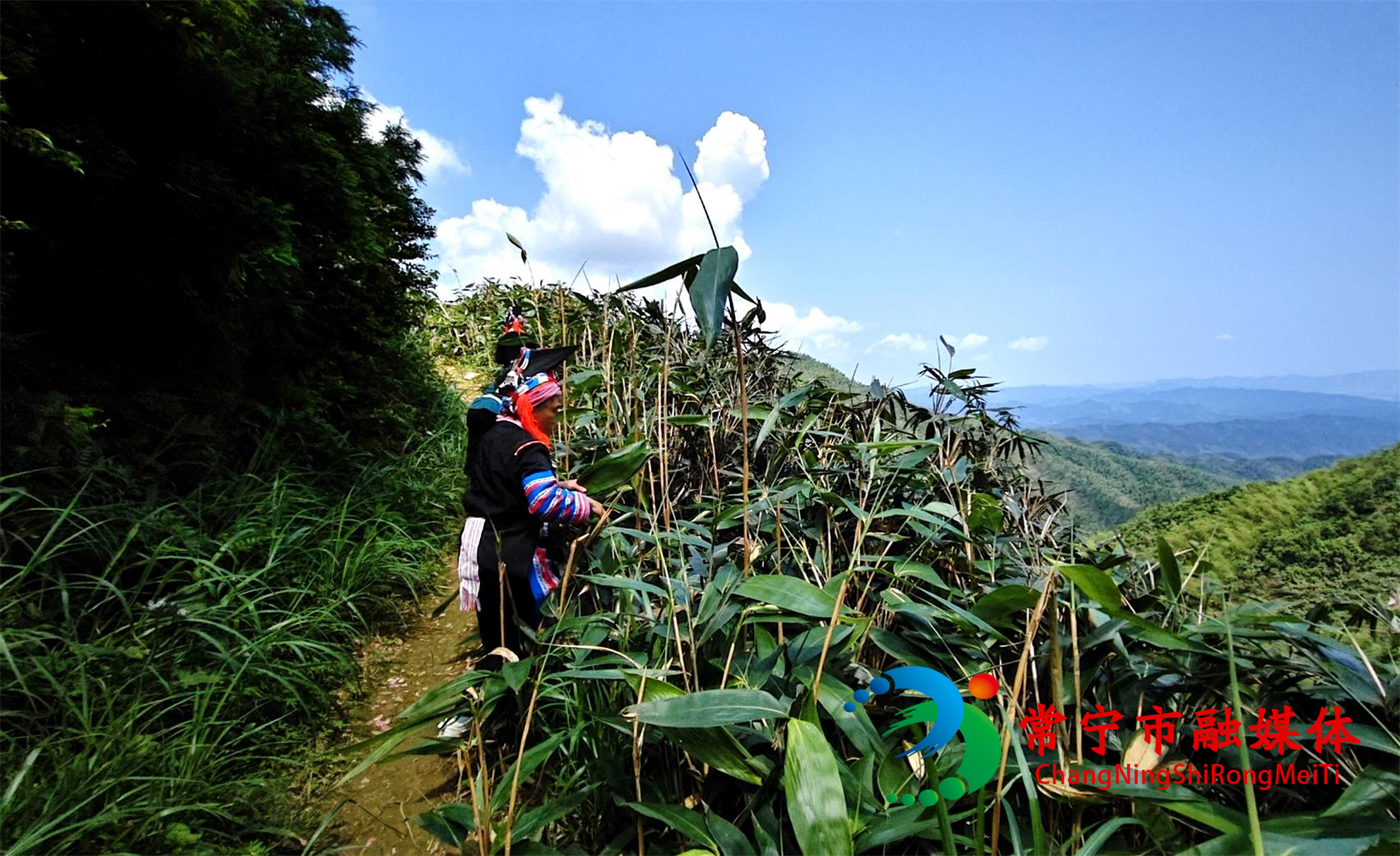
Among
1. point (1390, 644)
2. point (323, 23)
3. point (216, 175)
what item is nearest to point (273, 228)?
point (216, 175)

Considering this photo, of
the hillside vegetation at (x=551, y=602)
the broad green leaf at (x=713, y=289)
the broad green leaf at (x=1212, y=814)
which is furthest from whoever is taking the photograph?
the hillside vegetation at (x=551, y=602)

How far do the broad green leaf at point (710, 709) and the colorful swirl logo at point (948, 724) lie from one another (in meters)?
0.26

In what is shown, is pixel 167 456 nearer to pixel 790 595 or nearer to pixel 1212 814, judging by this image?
pixel 790 595

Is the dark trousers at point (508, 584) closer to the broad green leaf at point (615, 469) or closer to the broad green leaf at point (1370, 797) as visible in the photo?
the broad green leaf at point (615, 469)

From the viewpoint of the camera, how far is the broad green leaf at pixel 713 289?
27.4 inches

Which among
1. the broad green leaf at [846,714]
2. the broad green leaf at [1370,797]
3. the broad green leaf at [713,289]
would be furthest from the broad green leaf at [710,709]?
the broad green leaf at [1370,797]

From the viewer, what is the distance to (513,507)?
6.34 feet

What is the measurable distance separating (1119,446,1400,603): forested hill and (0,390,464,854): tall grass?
8.54 feet

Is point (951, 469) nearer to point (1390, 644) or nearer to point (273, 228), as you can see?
point (1390, 644)

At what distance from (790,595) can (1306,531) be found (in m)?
1.98

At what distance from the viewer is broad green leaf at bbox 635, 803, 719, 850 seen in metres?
0.99

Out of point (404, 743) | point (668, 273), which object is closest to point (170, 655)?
point (404, 743)

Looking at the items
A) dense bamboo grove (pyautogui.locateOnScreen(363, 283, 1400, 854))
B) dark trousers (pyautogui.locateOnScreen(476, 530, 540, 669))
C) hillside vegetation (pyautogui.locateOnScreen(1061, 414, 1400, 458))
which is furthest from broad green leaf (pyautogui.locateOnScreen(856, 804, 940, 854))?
hillside vegetation (pyautogui.locateOnScreen(1061, 414, 1400, 458))

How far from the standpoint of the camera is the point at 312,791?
1709 millimetres
